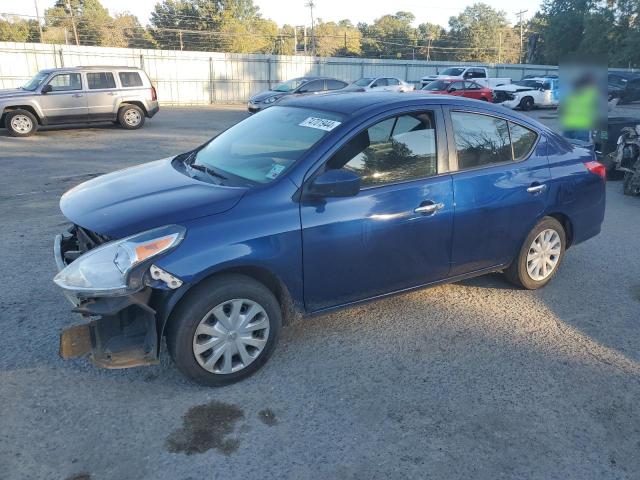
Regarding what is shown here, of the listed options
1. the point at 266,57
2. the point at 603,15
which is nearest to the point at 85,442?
the point at 266,57

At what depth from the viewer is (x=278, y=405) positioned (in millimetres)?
3158

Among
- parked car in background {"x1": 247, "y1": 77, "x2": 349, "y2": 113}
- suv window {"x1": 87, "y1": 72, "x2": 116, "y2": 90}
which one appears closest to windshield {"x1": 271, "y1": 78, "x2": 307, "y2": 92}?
parked car in background {"x1": 247, "y1": 77, "x2": 349, "y2": 113}

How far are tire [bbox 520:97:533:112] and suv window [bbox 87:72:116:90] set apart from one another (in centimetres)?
1888

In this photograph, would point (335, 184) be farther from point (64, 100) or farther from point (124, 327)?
point (64, 100)

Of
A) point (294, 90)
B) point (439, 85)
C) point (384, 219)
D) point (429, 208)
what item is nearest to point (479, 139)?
point (429, 208)

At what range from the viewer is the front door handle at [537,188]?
4356 mm

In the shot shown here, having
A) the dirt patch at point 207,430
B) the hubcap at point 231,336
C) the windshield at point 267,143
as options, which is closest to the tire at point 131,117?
the windshield at point 267,143

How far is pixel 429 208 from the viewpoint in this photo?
3.79 metres

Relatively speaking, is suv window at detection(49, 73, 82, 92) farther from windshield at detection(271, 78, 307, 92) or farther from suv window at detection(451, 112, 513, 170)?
suv window at detection(451, 112, 513, 170)

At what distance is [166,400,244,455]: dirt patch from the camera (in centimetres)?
279

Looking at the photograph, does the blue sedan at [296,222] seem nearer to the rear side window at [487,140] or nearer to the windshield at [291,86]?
the rear side window at [487,140]

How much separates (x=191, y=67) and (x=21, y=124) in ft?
51.1

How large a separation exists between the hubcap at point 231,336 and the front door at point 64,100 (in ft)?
45.1

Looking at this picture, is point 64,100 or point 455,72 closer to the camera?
point 64,100
